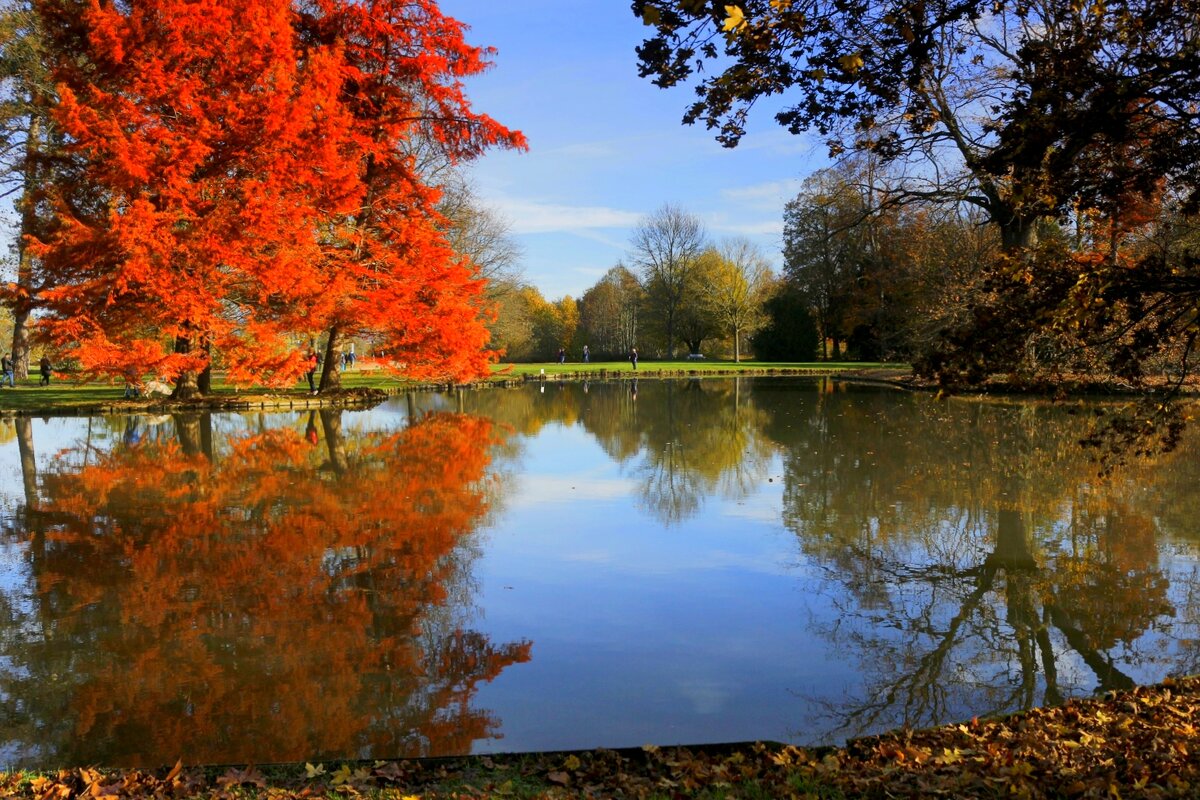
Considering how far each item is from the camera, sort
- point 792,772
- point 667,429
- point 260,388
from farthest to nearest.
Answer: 1. point 260,388
2. point 667,429
3. point 792,772

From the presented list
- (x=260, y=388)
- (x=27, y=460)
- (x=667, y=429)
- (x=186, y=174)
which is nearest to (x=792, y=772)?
(x=27, y=460)

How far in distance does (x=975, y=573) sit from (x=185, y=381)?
20402mm

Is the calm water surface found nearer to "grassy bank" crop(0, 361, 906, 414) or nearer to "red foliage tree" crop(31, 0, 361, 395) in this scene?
"red foliage tree" crop(31, 0, 361, 395)

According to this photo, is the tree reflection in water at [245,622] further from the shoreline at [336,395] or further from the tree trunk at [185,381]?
the tree trunk at [185,381]

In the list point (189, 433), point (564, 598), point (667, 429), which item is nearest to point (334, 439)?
point (189, 433)

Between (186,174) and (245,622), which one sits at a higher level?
(186,174)

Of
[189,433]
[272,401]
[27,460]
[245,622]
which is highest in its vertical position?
[272,401]

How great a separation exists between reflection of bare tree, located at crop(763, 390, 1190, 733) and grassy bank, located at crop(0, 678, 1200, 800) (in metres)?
0.44

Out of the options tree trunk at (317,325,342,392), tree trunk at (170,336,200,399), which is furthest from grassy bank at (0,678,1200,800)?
tree trunk at (317,325,342,392)

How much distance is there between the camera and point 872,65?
4770 millimetres

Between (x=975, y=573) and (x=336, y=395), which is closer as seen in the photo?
(x=975, y=573)

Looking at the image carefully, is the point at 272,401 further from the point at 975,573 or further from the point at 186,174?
the point at 975,573

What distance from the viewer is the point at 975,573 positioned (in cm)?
654

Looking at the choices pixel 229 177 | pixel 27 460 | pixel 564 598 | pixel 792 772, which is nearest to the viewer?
pixel 792 772
